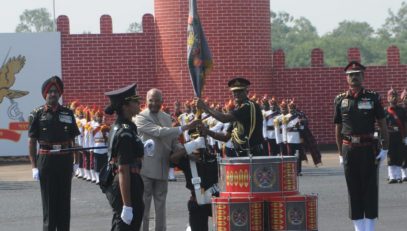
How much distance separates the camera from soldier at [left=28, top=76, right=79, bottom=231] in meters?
15.1

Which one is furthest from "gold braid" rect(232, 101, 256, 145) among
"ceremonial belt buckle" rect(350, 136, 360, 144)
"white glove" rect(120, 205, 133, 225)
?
"white glove" rect(120, 205, 133, 225)

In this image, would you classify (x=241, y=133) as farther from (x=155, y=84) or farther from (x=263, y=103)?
(x=155, y=84)

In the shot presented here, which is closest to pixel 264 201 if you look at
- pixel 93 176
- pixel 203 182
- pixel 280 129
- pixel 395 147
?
pixel 203 182

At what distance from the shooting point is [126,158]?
11.8 metres

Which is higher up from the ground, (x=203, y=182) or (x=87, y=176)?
(x=203, y=182)

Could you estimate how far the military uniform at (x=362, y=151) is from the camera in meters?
14.7

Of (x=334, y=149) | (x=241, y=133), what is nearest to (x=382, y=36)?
(x=334, y=149)

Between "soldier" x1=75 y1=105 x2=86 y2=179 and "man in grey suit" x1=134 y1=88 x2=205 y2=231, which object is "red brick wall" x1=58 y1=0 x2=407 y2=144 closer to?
"soldier" x1=75 y1=105 x2=86 y2=179

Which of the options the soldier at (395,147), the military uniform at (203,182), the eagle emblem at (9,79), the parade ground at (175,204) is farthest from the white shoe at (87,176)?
the military uniform at (203,182)

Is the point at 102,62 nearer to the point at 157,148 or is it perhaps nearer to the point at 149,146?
the point at 157,148

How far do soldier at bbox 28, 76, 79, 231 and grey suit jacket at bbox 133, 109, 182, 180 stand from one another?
0.96 m

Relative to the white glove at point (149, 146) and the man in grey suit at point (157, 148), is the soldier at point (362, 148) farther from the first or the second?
the white glove at point (149, 146)

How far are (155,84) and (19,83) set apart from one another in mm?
3902

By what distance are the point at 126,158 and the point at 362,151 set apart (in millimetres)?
3944
